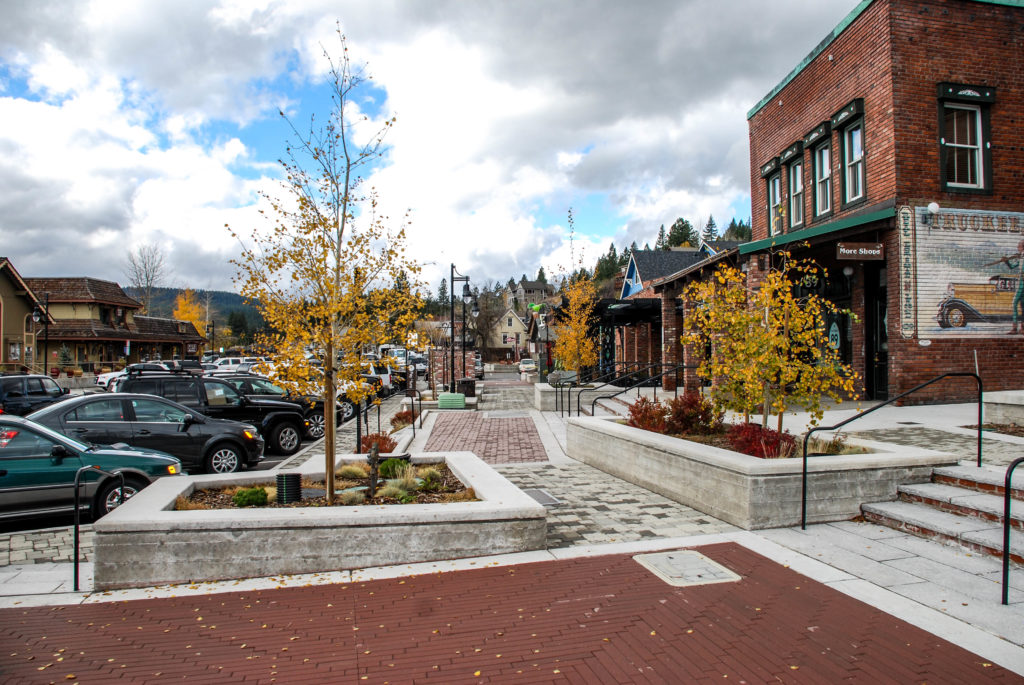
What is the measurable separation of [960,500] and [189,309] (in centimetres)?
9404

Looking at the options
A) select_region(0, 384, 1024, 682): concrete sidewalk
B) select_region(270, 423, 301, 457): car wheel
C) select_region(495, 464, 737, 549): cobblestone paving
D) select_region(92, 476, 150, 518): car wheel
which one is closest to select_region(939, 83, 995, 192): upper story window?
select_region(495, 464, 737, 549): cobblestone paving

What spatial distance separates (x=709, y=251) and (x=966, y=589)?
143ft

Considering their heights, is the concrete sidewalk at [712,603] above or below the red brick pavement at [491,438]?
above

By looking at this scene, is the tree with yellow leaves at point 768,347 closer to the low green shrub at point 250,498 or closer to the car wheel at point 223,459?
the low green shrub at point 250,498

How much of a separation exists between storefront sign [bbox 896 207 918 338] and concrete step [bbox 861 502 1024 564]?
26.7 feet

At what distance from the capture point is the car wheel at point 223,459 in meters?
11.1

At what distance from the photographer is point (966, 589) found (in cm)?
490

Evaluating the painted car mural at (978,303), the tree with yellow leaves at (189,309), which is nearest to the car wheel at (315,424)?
the painted car mural at (978,303)

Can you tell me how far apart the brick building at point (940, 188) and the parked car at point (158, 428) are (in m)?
11.4

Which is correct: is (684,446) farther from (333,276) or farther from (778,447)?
(333,276)

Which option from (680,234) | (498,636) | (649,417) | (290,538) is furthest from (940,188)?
(680,234)

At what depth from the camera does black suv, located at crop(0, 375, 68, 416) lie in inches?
753

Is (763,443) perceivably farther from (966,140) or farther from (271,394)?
(271,394)

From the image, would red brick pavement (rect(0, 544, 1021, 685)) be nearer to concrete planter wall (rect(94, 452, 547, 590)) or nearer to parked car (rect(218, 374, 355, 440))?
concrete planter wall (rect(94, 452, 547, 590))
